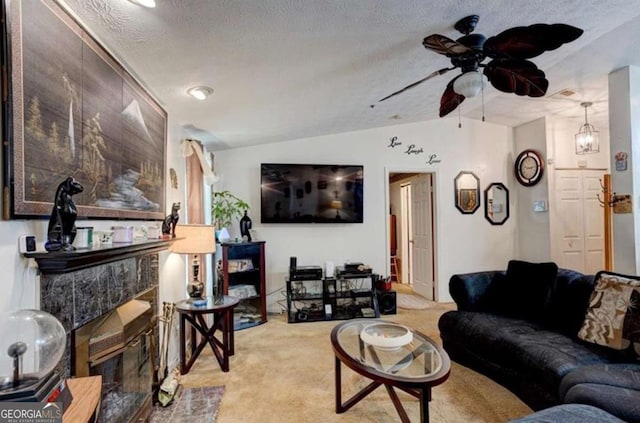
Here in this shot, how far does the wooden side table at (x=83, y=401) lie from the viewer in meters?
1.00

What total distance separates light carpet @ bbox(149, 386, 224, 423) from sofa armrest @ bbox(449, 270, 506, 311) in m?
2.23

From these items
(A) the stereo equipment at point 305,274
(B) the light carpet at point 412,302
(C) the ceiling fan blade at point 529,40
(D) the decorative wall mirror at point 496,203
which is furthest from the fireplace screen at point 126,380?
(D) the decorative wall mirror at point 496,203

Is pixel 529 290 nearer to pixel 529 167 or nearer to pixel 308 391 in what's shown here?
pixel 308 391

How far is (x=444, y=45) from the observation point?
6.22 feet

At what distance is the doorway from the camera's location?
5.09 metres

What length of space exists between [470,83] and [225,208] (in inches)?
132

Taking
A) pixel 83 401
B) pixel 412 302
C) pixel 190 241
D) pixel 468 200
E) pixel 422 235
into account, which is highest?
pixel 468 200

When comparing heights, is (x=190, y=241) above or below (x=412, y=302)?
above

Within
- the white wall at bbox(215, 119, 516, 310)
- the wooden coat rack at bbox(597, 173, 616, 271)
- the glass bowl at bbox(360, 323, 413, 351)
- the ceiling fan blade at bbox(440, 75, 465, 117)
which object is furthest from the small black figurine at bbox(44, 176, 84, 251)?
the wooden coat rack at bbox(597, 173, 616, 271)

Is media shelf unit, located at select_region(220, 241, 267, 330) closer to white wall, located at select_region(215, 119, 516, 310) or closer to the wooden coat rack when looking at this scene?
white wall, located at select_region(215, 119, 516, 310)

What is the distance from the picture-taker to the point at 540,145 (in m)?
4.71

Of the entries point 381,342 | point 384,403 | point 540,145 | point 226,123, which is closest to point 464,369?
point 384,403

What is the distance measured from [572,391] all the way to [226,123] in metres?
3.38

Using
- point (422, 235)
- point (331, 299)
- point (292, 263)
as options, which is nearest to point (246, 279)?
point (292, 263)
